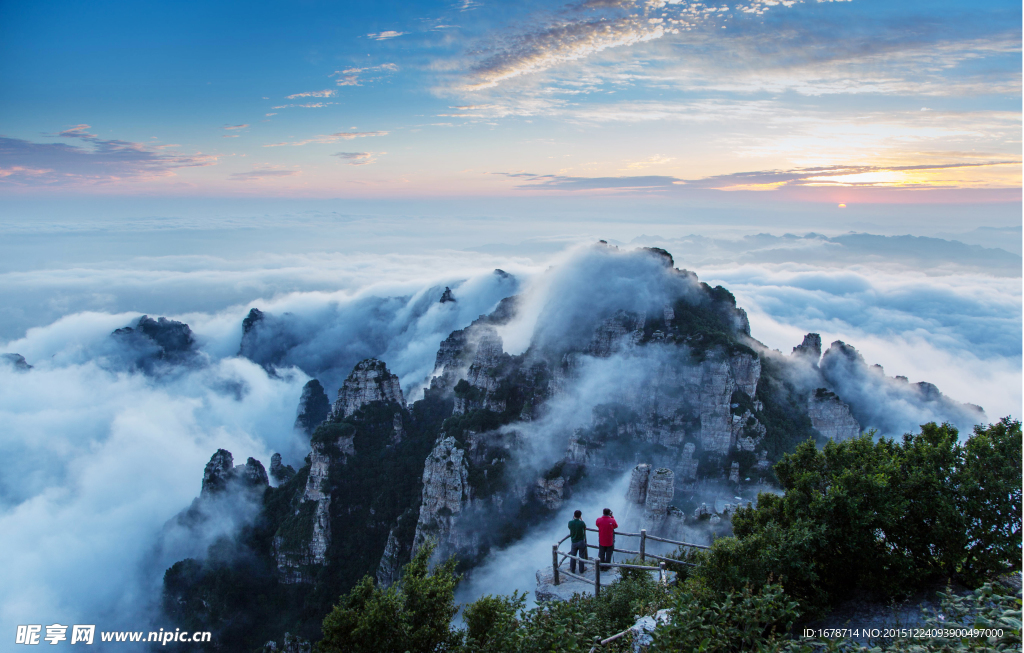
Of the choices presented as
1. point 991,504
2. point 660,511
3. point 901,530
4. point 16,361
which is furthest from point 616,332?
point 16,361

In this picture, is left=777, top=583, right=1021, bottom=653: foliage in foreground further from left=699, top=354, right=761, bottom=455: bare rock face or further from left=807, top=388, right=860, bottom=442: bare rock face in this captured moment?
left=807, top=388, right=860, bottom=442: bare rock face

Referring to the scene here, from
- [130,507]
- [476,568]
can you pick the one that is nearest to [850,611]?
[476,568]

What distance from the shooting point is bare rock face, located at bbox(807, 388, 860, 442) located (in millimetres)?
54219

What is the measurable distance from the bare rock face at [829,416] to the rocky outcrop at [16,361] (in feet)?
535

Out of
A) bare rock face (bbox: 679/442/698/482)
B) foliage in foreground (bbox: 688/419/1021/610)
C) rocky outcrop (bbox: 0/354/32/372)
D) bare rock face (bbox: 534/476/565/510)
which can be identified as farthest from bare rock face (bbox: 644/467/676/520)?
rocky outcrop (bbox: 0/354/32/372)

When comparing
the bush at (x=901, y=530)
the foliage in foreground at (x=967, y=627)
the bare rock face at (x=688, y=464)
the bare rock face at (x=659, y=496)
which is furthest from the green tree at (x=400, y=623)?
the bare rock face at (x=688, y=464)

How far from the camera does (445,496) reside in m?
46.6

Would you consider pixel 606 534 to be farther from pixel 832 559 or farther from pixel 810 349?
pixel 810 349

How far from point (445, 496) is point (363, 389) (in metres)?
19.6

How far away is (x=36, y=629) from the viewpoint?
1916cm

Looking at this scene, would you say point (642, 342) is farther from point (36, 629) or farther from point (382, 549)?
point (36, 629)

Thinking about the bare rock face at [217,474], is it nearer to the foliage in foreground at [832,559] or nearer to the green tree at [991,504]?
the foliage in foreground at [832,559]

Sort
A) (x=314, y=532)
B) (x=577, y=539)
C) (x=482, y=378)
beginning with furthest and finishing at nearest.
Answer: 1. (x=482, y=378)
2. (x=314, y=532)
3. (x=577, y=539)

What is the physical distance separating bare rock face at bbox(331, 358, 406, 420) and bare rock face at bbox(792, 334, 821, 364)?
50.4m
